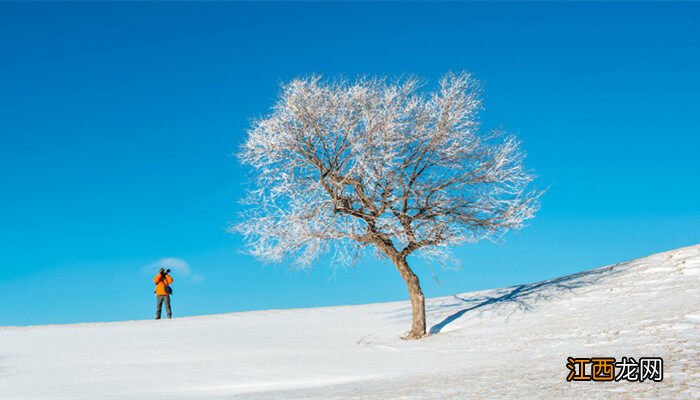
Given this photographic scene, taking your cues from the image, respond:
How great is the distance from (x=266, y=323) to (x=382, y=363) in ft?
30.8

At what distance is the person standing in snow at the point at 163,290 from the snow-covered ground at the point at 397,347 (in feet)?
3.82

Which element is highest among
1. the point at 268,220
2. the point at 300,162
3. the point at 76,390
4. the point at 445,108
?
the point at 445,108

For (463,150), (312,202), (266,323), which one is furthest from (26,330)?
(463,150)

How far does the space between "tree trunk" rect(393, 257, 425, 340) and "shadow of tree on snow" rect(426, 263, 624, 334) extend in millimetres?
891

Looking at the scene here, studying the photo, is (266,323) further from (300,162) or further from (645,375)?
(645,375)

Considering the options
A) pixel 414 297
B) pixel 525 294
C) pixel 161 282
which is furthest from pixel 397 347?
pixel 161 282

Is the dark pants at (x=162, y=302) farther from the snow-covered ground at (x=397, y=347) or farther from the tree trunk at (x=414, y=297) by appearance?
the tree trunk at (x=414, y=297)

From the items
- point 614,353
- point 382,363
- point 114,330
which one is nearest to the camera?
point 614,353

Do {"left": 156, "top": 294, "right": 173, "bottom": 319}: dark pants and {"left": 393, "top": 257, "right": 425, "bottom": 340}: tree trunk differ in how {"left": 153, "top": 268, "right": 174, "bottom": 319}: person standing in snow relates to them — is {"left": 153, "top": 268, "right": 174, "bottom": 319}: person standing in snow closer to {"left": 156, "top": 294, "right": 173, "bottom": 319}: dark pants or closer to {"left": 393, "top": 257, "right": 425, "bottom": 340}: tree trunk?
{"left": 156, "top": 294, "right": 173, "bottom": 319}: dark pants

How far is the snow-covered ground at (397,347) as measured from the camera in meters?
11.1

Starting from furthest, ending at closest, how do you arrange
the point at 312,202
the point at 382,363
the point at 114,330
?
1. the point at 114,330
2. the point at 312,202
3. the point at 382,363

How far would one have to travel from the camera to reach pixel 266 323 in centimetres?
2489

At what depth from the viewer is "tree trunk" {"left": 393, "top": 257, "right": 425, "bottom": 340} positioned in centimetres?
2070

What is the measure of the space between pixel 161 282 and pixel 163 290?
1.31ft
